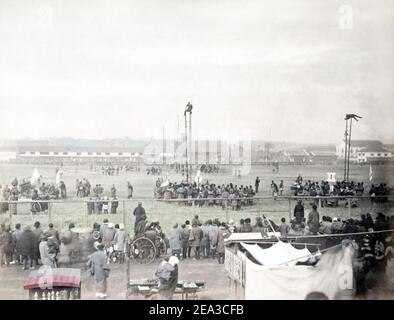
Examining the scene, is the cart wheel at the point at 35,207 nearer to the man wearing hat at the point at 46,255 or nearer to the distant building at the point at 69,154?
the man wearing hat at the point at 46,255

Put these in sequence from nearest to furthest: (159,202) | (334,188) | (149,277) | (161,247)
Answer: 1. (149,277)
2. (161,247)
3. (159,202)
4. (334,188)

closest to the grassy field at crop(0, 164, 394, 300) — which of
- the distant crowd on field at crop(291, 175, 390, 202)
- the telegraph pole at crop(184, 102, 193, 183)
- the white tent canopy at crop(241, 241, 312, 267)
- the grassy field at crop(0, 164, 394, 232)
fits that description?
the grassy field at crop(0, 164, 394, 232)

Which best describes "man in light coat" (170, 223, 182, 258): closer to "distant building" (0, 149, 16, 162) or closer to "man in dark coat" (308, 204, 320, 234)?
"man in dark coat" (308, 204, 320, 234)

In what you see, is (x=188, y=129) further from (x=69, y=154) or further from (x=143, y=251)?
(x=143, y=251)

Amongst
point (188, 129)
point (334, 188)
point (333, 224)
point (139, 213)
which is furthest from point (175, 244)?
point (334, 188)

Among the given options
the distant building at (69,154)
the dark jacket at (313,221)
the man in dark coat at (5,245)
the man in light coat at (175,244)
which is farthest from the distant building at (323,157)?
the man in dark coat at (5,245)
